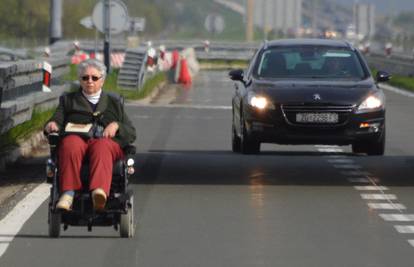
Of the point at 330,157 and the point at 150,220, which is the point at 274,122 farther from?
the point at 150,220

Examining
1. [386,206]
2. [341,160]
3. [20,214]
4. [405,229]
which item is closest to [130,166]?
[20,214]

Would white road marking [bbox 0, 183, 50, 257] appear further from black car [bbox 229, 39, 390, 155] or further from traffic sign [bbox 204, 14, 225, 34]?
traffic sign [bbox 204, 14, 225, 34]

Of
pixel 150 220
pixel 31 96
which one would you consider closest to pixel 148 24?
pixel 31 96

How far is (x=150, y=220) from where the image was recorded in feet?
44.1

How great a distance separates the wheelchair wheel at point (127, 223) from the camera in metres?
12.0

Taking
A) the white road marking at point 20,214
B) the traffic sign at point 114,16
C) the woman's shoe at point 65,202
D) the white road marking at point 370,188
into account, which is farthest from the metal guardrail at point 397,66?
the woman's shoe at point 65,202

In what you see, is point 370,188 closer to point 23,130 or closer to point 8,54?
point 23,130

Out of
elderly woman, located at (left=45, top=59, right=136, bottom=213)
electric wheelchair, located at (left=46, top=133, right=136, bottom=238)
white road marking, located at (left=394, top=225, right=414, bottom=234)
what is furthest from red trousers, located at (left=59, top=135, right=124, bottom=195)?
white road marking, located at (left=394, top=225, right=414, bottom=234)

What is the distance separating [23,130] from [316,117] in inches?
215

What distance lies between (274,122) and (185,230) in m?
5.75

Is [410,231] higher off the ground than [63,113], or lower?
lower

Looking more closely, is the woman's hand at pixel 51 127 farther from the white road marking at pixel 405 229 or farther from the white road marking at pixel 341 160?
the white road marking at pixel 341 160

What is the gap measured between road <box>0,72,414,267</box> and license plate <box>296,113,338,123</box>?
0.57m

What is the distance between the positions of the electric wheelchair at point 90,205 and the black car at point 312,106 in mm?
6176
